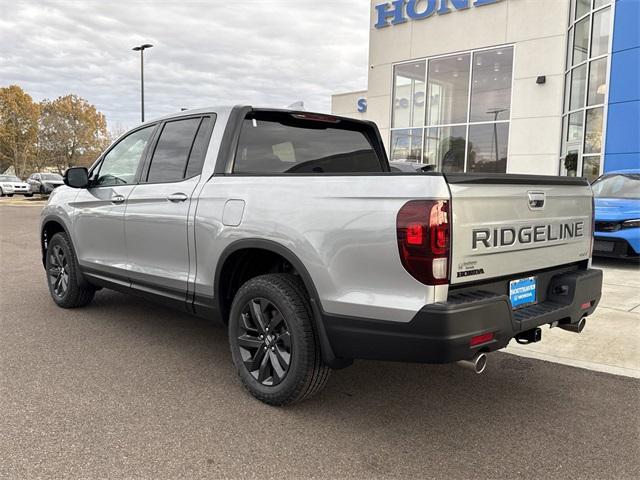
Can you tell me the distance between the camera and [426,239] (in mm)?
2547

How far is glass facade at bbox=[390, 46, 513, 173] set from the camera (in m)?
17.5

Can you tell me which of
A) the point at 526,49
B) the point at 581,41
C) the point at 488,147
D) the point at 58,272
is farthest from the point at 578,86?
the point at 58,272

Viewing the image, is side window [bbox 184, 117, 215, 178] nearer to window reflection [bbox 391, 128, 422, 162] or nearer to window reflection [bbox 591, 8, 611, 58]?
window reflection [bbox 591, 8, 611, 58]

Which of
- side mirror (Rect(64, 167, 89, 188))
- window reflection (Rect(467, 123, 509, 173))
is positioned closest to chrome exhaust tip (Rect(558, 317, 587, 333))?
side mirror (Rect(64, 167, 89, 188))

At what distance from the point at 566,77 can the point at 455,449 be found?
1568cm

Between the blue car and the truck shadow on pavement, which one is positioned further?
the blue car

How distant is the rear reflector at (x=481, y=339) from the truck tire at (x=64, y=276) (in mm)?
4003

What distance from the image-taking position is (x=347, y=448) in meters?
2.83

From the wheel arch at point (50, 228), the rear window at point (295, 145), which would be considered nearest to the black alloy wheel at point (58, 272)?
the wheel arch at point (50, 228)

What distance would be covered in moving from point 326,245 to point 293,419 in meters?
1.06

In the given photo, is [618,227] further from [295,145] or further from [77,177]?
[77,177]

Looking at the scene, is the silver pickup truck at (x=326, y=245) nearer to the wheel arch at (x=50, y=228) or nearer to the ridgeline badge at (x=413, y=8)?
the wheel arch at (x=50, y=228)

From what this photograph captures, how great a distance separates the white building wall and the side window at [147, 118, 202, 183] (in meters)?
14.2

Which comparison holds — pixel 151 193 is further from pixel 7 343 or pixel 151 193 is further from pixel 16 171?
pixel 16 171
